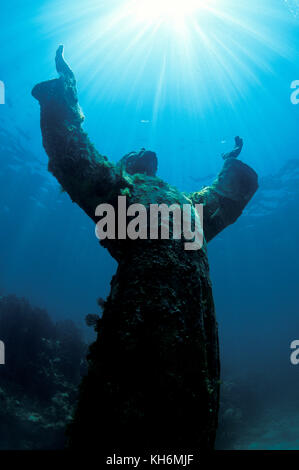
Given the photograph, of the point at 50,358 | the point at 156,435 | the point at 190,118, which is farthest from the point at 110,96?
the point at 156,435

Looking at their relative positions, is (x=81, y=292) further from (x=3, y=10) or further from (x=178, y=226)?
(x=178, y=226)

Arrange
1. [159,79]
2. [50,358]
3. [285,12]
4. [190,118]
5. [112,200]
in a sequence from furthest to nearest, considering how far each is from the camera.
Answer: [190,118], [159,79], [285,12], [50,358], [112,200]

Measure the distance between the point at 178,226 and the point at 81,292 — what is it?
7333 centimetres

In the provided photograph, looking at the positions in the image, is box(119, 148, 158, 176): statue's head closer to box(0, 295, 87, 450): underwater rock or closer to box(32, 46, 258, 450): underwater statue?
box(32, 46, 258, 450): underwater statue

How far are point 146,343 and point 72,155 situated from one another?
2554mm

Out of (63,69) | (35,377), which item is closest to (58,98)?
(63,69)

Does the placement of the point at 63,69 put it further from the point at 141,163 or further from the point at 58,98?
the point at 141,163

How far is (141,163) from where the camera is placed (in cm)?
457

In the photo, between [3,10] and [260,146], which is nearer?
[3,10]

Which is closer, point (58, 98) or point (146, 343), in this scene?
point (146, 343)

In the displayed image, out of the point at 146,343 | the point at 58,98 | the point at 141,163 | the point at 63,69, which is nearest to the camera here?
the point at 146,343

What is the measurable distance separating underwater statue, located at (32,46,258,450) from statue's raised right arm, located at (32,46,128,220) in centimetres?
1

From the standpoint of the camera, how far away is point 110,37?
12.5 metres

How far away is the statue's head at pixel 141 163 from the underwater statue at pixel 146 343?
3.82ft
